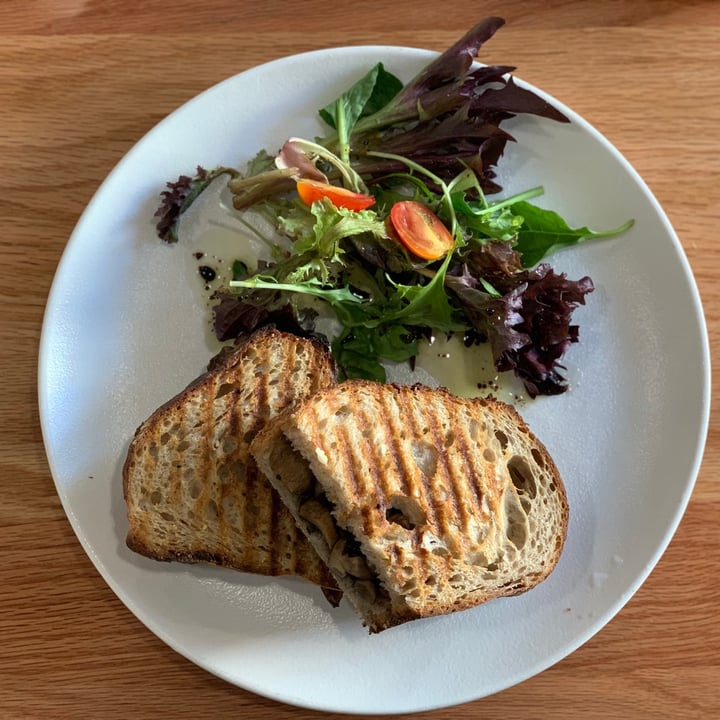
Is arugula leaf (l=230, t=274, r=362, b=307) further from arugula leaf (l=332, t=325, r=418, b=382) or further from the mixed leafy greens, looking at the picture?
arugula leaf (l=332, t=325, r=418, b=382)

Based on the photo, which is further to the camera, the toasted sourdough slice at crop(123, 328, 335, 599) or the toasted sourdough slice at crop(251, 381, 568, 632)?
the toasted sourdough slice at crop(123, 328, 335, 599)

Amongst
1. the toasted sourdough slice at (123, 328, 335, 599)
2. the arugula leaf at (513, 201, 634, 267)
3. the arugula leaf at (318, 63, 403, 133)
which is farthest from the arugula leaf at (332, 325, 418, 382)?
Result: the arugula leaf at (318, 63, 403, 133)

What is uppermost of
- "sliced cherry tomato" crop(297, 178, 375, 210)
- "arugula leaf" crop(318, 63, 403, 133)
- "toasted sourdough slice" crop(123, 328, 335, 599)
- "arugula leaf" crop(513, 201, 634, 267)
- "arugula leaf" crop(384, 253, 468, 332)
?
"arugula leaf" crop(318, 63, 403, 133)

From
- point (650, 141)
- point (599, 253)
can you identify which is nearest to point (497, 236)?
point (599, 253)

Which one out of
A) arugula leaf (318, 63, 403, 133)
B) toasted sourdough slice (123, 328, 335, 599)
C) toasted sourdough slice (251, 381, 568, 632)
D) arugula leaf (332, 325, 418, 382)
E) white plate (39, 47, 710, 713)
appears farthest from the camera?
arugula leaf (318, 63, 403, 133)

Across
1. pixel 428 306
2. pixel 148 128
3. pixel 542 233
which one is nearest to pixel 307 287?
pixel 428 306

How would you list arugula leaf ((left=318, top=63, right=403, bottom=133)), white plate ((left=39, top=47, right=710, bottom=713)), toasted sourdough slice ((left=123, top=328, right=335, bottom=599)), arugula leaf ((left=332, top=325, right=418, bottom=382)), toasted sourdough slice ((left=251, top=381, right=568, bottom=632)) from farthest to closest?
arugula leaf ((left=318, top=63, right=403, bottom=133)) < arugula leaf ((left=332, top=325, right=418, bottom=382)) < white plate ((left=39, top=47, right=710, bottom=713)) < toasted sourdough slice ((left=123, top=328, right=335, bottom=599)) < toasted sourdough slice ((left=251, top=381, right=568, bottom=632))

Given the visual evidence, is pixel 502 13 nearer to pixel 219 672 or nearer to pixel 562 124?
pixel 562 124
